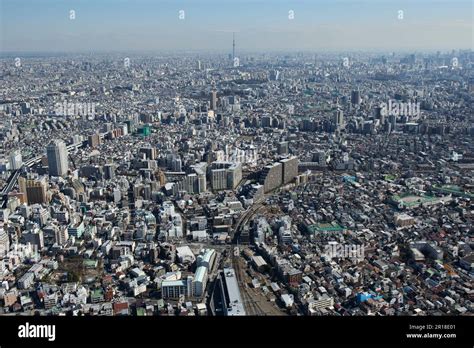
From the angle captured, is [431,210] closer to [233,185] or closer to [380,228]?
[380,228]

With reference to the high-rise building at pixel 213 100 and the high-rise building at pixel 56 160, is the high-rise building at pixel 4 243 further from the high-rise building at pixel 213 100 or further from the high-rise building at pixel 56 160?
the high-rise building at pixel 213 100

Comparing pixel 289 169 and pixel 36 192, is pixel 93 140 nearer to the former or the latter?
pixel 36 192

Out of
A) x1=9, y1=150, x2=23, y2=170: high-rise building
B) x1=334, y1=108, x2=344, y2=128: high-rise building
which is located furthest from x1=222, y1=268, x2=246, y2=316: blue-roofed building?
x1=334, y1=108, x2=344, y2=128: high-rise building

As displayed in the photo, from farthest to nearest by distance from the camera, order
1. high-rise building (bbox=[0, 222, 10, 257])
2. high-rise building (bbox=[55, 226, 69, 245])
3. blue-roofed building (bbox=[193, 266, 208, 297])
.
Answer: high-rise building (bbox=[55, 226, 69, 245]) → high-rise building (bbox=[0, 222, 10, 257]) → blue-roofed building (bbox=[193, 266, 208, 297])

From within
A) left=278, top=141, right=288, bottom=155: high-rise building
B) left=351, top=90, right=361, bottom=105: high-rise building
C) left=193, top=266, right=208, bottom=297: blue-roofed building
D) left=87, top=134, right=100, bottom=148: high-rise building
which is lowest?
left=193, top=266, right=208, bottom=297: blue-roofed building

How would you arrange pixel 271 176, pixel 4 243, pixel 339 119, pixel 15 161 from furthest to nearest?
pixel 339 119 < pixel 15 161 < pixel 271 176 < pixel 4 243

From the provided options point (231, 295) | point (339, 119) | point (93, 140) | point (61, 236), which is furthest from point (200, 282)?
point (339, 119)

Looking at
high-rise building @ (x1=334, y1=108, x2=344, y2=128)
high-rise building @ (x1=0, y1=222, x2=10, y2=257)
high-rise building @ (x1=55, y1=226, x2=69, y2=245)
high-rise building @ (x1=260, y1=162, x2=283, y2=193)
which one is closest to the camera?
high-rise building @ (x1=0, y1=222, x2=10, y2=257)

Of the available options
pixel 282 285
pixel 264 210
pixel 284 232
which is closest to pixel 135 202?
pixel 264 210

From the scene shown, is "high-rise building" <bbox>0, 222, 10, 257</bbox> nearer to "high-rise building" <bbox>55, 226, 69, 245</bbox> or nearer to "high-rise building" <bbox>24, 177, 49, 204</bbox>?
"high-rise building" <bbox>55, 226, 69, 245</bbox>
